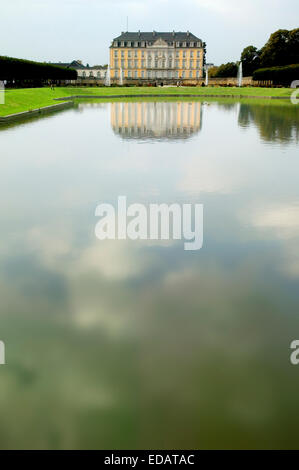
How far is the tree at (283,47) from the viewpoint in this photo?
72250 mm

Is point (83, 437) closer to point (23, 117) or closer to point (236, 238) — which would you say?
point (236, 238)

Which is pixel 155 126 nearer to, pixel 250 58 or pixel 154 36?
pixel 250 58

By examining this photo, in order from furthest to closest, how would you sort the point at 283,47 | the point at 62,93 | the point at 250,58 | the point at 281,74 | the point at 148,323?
1. the point at 250,58
2. the point at 283,47
3. the point at 281,74
4. the point at 62,93
5. the point at 148,323

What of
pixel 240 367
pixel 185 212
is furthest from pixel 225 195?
pixel 240 367

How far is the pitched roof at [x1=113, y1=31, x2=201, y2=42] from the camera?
101 m

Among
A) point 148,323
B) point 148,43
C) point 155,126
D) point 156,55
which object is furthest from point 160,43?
point 148,323

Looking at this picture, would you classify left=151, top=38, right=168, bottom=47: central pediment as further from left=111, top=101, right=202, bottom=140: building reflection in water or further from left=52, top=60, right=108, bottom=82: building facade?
left=111, top=101, right=202, bottom=140: building reflection in water

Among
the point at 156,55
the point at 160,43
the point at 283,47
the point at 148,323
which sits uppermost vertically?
the point at 160,43

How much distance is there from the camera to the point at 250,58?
91312 millimetres

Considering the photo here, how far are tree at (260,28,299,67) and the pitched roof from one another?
31.1 meters

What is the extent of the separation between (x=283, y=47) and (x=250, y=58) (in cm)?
1928

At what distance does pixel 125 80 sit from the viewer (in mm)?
98000

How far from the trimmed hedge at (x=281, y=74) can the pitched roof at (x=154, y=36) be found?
1547 inches

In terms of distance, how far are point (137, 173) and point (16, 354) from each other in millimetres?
7342
